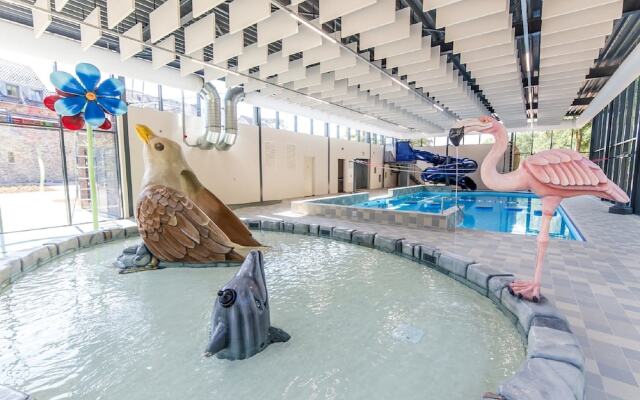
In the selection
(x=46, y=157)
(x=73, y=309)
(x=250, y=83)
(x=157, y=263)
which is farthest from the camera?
(x=250, y=83)

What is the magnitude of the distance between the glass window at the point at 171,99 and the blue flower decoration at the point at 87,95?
11.6 feet

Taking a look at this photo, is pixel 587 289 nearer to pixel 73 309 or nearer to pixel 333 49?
pixel 73 309

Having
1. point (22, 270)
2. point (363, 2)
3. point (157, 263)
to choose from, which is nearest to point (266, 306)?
point (157, 263)

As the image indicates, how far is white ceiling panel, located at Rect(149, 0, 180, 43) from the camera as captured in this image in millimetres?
3934

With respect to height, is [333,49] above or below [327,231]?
above

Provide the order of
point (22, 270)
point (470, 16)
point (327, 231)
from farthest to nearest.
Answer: point (327, 231), point (470, 16), point (22, 270)

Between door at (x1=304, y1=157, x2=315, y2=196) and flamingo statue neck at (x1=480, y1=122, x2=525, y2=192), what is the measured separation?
9590 mm

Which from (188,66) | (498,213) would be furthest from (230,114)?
(498,213)

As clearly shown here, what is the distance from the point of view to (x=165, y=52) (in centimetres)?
Answer: 529

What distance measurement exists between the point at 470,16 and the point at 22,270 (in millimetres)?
6308

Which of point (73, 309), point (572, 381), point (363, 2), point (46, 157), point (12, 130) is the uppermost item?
point (363, 2)

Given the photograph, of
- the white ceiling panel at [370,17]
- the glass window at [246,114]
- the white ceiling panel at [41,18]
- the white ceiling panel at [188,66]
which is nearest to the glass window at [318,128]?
the glass window at [246,114]

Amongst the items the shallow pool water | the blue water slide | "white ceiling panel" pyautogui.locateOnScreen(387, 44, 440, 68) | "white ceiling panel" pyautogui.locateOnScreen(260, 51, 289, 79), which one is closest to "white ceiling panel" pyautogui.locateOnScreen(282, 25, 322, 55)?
"white ceiling panel" pyautogui.locateOnScreen(260, 51, 289, 79)

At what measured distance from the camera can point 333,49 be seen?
203 inches
